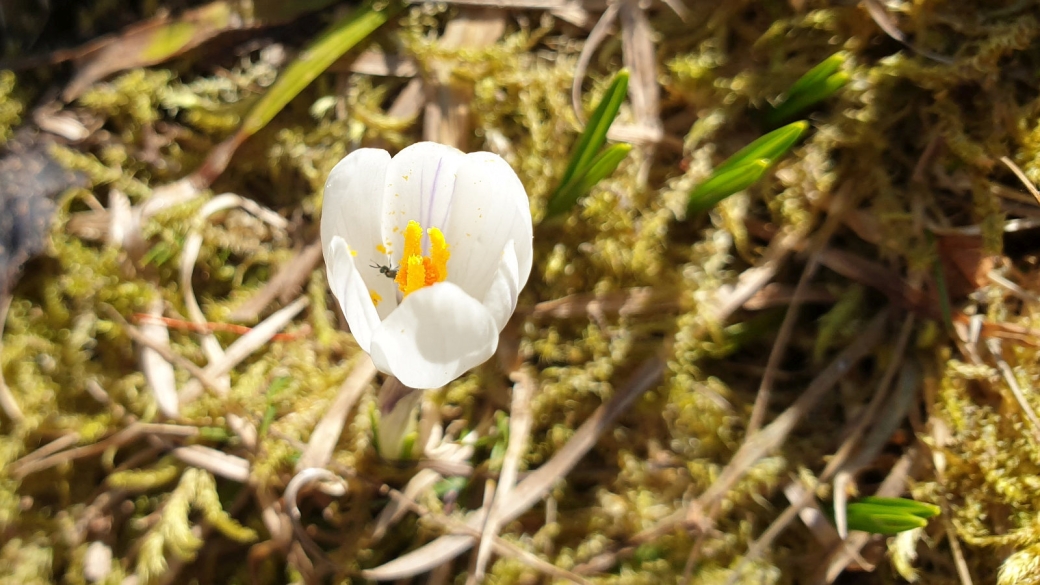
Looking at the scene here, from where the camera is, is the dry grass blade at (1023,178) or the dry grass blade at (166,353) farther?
the dry grass blade at (166,353)

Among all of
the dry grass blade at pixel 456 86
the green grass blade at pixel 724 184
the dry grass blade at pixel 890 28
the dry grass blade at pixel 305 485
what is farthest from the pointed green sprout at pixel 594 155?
the dry grass blade at pixel 305 485

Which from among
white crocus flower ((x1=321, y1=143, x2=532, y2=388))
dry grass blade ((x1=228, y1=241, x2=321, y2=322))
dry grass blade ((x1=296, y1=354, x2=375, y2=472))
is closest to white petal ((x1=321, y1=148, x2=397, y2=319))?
white crocus flower ((x1=321, y1=143, x2=532, y2=388))

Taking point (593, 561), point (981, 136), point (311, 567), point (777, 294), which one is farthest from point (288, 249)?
point (981, 136)

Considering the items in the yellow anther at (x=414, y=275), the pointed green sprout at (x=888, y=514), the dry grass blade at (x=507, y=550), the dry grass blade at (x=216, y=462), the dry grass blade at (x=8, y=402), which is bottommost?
the dry grass blade at (x=507, y=550)

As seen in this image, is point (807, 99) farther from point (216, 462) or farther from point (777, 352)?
point (216, 462)

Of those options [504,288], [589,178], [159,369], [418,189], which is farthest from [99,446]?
[589,178]

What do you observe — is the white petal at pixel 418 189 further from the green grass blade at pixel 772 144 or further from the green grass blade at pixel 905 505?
the green grass blade at pixel 905 505

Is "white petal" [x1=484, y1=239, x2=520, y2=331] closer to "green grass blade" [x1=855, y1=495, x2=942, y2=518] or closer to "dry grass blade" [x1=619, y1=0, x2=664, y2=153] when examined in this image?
"dry grass blade" [x1=619, y1=0, x2=664, y2=153]
